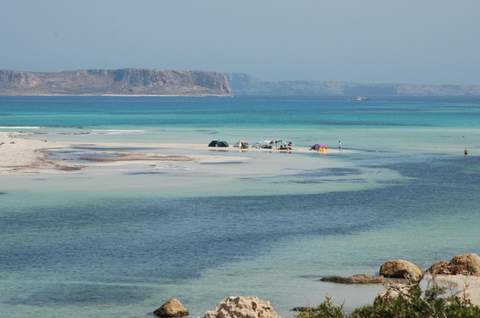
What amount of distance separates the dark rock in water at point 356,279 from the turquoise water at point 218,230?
54 centimetres

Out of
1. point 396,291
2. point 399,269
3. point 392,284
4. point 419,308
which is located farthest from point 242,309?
point 399,269

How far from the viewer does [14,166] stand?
212 ft

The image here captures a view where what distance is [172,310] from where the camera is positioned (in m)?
25.1

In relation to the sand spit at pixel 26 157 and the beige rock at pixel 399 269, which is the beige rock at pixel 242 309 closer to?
the beige rock at pixel 399 269

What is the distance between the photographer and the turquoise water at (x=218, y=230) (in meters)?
28.4

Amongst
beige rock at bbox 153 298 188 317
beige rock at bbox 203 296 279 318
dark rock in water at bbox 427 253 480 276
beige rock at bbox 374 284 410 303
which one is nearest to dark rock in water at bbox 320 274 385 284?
dark rock in water at bbox 427 253 480 276

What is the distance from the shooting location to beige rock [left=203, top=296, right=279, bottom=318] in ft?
67.2

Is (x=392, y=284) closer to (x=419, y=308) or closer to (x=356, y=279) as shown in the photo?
(x=419, y=308)

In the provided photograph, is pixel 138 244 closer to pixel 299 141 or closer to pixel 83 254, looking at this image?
pixel 83 254

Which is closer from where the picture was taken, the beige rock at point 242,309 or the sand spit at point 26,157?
the beige rock at point 242,309

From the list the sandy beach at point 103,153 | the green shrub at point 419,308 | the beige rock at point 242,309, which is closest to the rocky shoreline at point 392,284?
the beige rock at point 242,309

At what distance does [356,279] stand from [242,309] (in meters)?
9.58

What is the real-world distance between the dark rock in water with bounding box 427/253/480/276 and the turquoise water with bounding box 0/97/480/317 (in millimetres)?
2450

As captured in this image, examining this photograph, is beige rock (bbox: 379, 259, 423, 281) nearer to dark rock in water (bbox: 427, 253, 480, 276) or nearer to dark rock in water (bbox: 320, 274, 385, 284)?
dark rock in water (bbox: 320, 274, 385, 284)
